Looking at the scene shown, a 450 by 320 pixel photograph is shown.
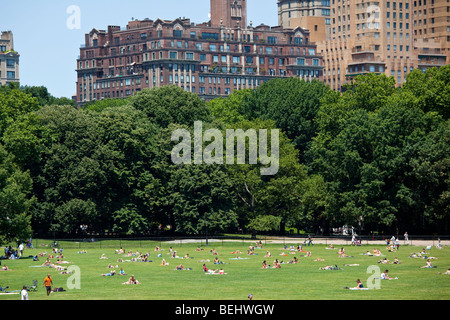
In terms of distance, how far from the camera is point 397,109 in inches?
4697

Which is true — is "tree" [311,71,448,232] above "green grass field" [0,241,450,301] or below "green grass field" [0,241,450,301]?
above

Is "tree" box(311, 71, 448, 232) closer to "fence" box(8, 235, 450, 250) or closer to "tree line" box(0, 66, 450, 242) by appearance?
"tree line" box(0, 66, 450, 242)

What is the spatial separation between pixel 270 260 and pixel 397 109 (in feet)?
121

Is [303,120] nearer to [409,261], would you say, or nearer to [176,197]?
[176,197]

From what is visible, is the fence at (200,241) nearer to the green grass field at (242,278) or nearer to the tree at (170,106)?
the green grass field at (242,278)

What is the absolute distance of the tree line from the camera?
114 meters

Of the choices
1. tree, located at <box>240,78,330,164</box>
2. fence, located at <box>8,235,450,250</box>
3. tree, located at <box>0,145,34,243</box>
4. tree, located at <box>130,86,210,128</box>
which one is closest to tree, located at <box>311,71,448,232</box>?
fence, located at <box>8,235,450,250</box>

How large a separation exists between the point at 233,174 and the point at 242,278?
50.6 meters

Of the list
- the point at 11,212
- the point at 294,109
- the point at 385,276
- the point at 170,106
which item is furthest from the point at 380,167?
the point at 11,212

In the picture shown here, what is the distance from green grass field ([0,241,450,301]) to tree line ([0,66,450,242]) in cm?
1183

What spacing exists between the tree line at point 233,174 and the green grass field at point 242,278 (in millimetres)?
11826

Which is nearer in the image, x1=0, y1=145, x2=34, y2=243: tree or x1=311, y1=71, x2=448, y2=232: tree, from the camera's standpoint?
x1=0, y1=145, x2=34, y2=243: tree
